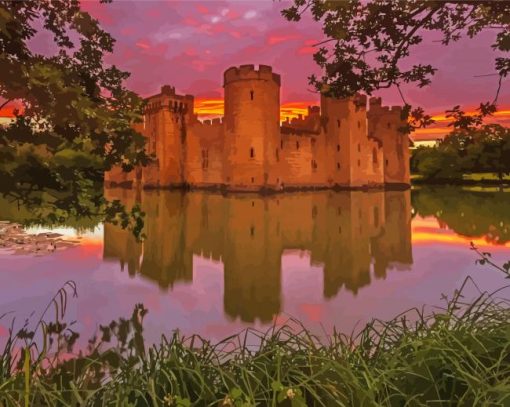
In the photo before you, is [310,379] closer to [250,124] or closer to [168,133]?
[250,124]

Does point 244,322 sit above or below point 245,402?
below

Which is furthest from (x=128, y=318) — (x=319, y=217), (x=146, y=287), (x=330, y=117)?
(x=330, y=117)

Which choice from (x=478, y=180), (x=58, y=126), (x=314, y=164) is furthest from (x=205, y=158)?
(x=58, y=126)

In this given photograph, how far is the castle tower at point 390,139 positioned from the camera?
38000 millimetres

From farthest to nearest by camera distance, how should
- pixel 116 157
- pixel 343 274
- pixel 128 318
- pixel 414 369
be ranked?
1. pixel 343 274
2. pixel 128 318
3. pixel 116 157
4. pixel 414 369

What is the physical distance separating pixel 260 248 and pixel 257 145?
61.8 feet

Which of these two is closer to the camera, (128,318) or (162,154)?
(128,318)

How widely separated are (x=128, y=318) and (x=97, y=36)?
8.90 feet

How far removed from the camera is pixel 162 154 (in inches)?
1280

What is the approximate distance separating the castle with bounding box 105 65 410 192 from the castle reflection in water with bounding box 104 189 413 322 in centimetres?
1182

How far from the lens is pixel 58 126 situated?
11.8ft

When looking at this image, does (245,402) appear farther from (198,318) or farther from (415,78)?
(198,318)

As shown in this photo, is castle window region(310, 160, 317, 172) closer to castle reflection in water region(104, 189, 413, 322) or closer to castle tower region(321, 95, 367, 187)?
castle tower region(321, 95, 367, 187)

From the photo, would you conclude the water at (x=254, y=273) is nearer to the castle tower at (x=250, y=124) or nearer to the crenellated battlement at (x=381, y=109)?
the castle tower at (x=250, y=124)
